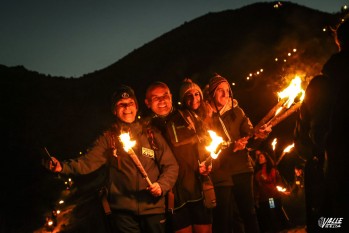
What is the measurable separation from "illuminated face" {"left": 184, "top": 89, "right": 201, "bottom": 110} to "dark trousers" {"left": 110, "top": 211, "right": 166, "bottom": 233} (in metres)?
1.78

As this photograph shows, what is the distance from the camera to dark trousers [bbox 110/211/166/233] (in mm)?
4102

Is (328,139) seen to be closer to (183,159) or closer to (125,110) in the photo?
(183,159)

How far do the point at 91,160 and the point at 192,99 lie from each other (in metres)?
1.79

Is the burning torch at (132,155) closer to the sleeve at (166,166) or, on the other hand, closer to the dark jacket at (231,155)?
the sleeve at (166,166)

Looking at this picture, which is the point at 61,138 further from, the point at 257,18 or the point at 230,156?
the point at 257,18

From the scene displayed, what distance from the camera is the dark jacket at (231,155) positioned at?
489 cm

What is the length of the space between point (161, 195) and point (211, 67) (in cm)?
2777

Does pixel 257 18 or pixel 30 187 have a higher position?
pixel 257 18

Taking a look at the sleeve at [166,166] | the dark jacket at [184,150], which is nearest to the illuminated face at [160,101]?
the dark jacket at [184,150]

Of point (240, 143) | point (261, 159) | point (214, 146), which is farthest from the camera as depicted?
point (261, 159)

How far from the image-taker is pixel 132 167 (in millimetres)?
4289

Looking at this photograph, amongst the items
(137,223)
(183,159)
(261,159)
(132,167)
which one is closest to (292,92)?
(183,159)

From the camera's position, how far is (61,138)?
2081 cm

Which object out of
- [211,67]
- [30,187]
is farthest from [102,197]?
[211,67]
